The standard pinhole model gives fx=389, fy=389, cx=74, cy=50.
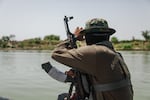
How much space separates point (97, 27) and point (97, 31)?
32mm

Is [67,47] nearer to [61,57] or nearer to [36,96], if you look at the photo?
[61,57]

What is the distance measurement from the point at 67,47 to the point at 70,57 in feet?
1.02

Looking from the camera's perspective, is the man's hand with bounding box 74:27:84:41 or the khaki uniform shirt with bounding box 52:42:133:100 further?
the man's hand with bounding box 74:27:84:41

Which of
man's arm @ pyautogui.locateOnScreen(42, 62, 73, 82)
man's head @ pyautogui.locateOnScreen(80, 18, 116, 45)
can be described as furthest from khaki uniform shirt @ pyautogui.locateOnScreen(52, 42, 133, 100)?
man's arm @ pyautogui.locateOnScreen(42, 62, 73, 82)

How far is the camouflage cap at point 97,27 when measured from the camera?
307 cm

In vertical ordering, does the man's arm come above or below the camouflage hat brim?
below

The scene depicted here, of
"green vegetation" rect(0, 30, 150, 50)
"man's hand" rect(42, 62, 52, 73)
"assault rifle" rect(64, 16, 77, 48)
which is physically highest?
"assault rifle" rect(64, 16, 77, 48)

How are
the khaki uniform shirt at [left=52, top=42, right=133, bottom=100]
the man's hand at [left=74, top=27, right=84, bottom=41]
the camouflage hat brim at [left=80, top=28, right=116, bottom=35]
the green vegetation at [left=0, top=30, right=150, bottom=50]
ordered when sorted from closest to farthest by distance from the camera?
the khaki uniform shirt at [left=52, top=42, right=133, bottom=100] → the camouflage hat brim at [left=80, top=28, right=116, bottom=35] → the man's hand at [left=74, top=27, right=84, bottom=41] → the green vegetation at [left=0, top=30, right=150, bottom=50]

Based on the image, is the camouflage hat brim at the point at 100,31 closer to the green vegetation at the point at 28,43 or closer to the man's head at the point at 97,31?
the man's head at the point at 97,31

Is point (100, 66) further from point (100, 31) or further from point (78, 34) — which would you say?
point (78, 34)

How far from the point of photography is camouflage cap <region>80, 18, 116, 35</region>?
3.07 meters

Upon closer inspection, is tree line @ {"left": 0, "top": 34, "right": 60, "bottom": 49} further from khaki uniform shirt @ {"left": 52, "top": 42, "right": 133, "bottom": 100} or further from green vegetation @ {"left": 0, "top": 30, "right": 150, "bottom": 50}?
khaki uniform shirt @ {"left": 52, "top": 42, "right": 133, "bottom": 100}

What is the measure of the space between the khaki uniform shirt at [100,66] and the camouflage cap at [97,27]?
0.15 m

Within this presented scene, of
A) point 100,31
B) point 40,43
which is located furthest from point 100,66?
point 40,43
